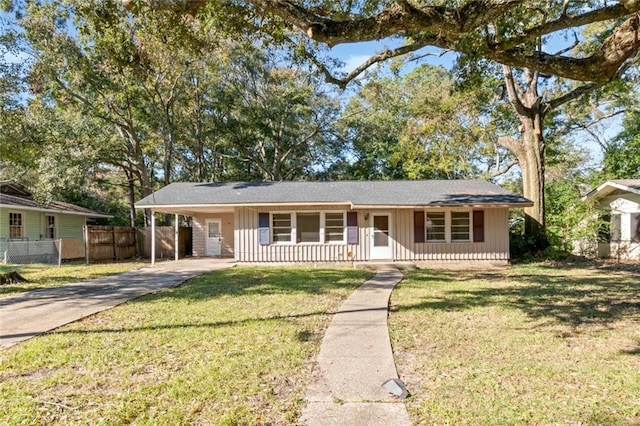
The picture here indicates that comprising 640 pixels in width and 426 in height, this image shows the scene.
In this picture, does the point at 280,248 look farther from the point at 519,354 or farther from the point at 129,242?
the point at 519,354

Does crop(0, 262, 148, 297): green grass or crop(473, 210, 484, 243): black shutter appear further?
crop(473, 210, 484, 243): black shutter

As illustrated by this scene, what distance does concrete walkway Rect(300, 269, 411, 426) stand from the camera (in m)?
3.27

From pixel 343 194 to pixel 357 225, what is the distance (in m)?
1.42

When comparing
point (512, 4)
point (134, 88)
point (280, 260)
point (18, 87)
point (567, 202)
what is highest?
point (134, 88)

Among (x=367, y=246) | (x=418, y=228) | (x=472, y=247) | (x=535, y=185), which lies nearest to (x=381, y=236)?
(x=367, y=246)

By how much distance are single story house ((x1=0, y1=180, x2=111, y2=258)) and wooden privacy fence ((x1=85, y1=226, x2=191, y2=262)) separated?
1.85 metres

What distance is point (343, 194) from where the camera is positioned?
16906mm

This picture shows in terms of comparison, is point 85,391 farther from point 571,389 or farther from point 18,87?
point 18,87

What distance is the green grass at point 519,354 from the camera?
3412mm

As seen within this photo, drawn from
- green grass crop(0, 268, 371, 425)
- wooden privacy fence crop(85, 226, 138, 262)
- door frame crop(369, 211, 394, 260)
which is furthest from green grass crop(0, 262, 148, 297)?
door frame crop(369, 211, 394, 260)

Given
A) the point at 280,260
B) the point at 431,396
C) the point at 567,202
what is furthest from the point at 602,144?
the point at 431,396

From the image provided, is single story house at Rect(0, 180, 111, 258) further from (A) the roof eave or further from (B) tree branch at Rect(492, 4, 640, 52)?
(A) the roof eave

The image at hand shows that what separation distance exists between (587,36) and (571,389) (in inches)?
773

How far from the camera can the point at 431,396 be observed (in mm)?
3689
